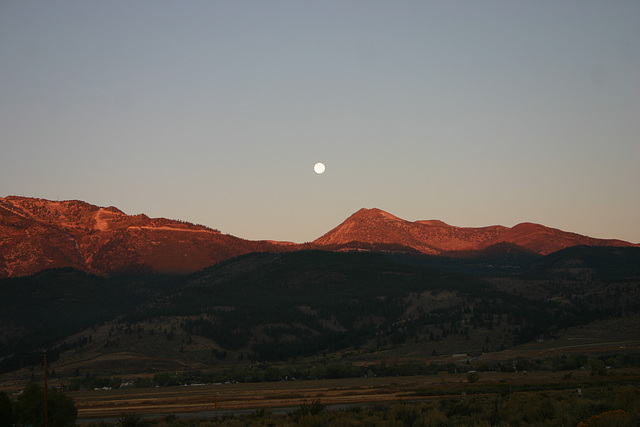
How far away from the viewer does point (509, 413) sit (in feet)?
127

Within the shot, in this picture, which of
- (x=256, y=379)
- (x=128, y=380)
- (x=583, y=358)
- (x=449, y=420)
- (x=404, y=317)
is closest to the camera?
(x=449, y=420)

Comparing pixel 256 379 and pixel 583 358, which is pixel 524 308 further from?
pixel 256 379

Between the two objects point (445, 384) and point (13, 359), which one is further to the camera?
point (13, 359)

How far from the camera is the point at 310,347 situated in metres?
169

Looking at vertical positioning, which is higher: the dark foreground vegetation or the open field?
the dark foreground vegetation

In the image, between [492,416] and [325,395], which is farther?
[325,395]

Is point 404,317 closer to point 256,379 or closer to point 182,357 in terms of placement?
point 182,357

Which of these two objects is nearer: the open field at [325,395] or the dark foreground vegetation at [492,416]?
the dark foreground vegetation at [492,416]

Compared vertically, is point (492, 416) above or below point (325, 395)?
above

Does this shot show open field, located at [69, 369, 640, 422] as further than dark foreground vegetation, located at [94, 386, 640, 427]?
Yes

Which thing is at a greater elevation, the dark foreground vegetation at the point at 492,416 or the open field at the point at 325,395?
the dark foreground vegetation at the point at 492,416

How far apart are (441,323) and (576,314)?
29999 mm

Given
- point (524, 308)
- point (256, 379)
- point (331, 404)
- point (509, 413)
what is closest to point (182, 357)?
point (256, 379)

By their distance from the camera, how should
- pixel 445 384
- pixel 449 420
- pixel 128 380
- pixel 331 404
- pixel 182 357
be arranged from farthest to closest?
pixel 182 357, pixel 128 380, pixel 445 384, pixel 331 404, pixel 449 420
